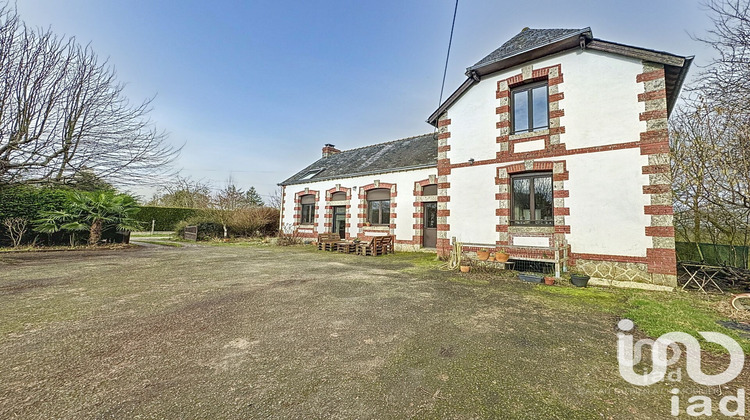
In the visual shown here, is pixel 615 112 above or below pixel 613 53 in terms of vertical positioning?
below

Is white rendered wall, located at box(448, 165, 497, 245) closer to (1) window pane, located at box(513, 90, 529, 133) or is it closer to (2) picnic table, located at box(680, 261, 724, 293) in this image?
(1) window pane, located at box(513, 90, 529, 133)

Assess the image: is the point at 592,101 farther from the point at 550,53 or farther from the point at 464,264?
the point at 464,264

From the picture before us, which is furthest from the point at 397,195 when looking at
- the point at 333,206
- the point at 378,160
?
the point at 333,206

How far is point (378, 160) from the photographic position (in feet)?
45.7

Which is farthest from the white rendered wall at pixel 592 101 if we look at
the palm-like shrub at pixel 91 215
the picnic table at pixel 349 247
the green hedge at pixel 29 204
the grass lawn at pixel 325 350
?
the green hedge at pixel 29 204

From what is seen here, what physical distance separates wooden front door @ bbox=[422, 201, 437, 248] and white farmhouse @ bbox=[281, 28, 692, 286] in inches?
90.9

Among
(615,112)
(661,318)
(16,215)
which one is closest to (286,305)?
(661,318)

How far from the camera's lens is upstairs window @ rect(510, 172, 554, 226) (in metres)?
7.02

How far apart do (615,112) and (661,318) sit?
483 cm

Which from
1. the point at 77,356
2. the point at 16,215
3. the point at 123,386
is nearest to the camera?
the point at 123,386

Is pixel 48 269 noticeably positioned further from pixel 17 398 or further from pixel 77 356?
pixel 17 398

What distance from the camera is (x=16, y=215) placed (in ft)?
30.6

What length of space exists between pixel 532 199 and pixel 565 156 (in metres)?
1.25

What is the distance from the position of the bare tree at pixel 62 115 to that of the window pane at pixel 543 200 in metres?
11.8
